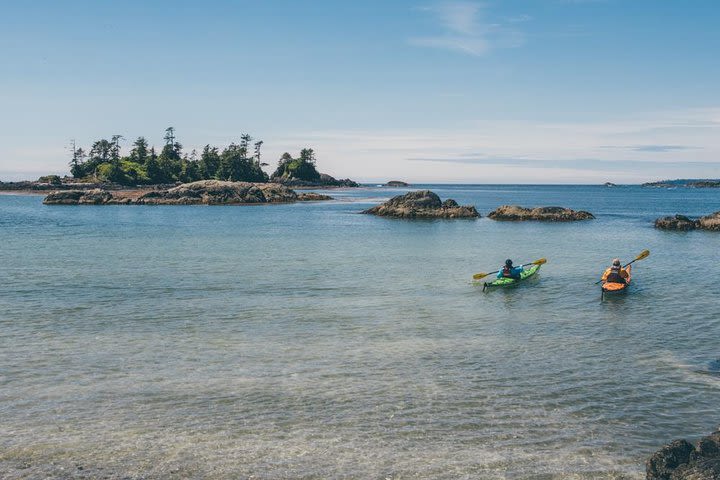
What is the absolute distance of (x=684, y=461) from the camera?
33.3 ft

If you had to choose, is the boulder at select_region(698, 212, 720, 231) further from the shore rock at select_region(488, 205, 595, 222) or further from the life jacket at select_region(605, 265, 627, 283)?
the life jacket at select_region(605, 265, 627, 283)

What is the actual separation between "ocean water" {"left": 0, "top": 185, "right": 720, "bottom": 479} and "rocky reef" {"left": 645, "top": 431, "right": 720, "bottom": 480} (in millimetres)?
793

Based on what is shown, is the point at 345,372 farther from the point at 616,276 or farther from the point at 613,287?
the point at 616,276

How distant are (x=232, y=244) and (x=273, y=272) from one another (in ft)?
55.2

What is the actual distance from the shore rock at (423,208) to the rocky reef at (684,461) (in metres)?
74.8

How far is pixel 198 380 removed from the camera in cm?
1566

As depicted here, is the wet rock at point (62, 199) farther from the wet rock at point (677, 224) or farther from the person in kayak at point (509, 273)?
the person in kayak at point (509, 273)

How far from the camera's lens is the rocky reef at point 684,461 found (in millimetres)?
9398

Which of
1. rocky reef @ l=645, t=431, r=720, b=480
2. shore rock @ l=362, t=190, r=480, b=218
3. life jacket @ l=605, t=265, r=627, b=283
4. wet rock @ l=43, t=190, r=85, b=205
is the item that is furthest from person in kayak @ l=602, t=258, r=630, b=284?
wet rock @ l=43, t=190, r=85, b=205

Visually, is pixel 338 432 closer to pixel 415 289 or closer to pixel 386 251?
pixel 415 289

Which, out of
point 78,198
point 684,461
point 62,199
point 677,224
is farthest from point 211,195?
point 684,461

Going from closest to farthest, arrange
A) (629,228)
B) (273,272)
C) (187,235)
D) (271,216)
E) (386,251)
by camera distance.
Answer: (273,272) < (386,251) < (187,235) < (629,228) < (271,216)

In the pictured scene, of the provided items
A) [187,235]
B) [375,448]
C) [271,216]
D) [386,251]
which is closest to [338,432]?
[375,448]

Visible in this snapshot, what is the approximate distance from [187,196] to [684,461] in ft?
418
